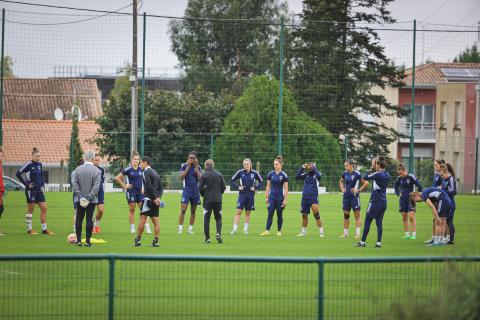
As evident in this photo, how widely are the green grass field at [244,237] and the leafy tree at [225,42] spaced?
36.2 meters

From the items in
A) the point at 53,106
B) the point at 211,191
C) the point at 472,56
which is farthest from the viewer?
the point at 472,56

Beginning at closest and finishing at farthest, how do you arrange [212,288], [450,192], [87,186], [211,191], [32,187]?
[212,288]
[87,186]
[211,191]
[450,192]
[32,187]

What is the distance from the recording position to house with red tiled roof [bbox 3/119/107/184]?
4569 cm

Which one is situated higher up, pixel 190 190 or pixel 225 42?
pixel 225 42

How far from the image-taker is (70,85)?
270ft

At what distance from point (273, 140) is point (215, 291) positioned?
3065cm

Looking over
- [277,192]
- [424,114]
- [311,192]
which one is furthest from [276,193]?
[424,114]

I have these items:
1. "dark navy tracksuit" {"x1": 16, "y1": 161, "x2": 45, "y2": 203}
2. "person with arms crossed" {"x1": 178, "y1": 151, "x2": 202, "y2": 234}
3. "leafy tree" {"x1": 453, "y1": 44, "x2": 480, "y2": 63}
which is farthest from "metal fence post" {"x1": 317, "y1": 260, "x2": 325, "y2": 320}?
"leafy tree" {"x1": 453, "y1": 44, "x2": 480, "y2": 63}

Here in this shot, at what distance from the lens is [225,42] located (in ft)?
233

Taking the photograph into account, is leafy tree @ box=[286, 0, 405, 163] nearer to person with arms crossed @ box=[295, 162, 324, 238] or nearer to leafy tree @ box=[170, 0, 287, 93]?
leafy tree @ box=[170, 0, 287, 93]

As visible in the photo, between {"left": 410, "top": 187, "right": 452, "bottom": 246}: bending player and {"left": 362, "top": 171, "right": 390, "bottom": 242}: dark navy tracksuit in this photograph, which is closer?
{"left": 362, "top": 171, "right": 390, "bottom": 242}: dark navy tracksuit

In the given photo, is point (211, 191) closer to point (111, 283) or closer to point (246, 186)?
point (246, 186)

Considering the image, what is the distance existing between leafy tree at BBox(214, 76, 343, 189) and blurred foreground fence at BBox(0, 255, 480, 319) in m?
29.3

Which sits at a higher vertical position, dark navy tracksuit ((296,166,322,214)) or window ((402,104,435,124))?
window ((402,104,435,124))
